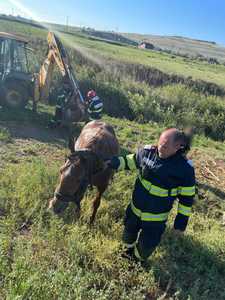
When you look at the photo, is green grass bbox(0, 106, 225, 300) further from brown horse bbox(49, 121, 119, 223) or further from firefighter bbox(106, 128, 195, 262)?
firefighter bbox(106, 128, 195, 262)

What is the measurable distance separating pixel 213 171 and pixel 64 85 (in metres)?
4.63

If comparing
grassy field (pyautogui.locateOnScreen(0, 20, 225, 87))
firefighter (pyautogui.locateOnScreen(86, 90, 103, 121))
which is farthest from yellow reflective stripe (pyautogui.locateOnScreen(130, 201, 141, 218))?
grassy field (pyautogui.locateOnScreen(0, 20, 225, 87))

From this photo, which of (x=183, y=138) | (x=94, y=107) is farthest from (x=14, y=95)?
(x=183, y=138)

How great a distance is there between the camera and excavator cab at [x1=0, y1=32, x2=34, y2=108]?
37.1ft

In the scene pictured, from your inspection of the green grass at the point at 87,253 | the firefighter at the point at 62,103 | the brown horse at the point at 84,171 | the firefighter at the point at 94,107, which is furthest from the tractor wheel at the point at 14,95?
the brown horse at the point at 84,171

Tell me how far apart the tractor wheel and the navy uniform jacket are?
766 centimetres

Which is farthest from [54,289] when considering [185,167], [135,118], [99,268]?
[135,118]

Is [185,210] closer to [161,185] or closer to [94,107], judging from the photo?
[161,185]

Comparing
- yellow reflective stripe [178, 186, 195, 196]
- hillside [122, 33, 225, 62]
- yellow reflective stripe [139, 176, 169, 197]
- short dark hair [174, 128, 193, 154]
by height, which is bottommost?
hillside [122, 33, 225, 62]

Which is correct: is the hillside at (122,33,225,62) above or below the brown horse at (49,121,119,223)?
below

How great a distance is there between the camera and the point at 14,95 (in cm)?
1137

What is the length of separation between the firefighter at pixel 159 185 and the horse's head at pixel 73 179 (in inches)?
11.3

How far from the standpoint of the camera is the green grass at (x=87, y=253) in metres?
3.39

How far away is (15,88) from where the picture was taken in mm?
11336
